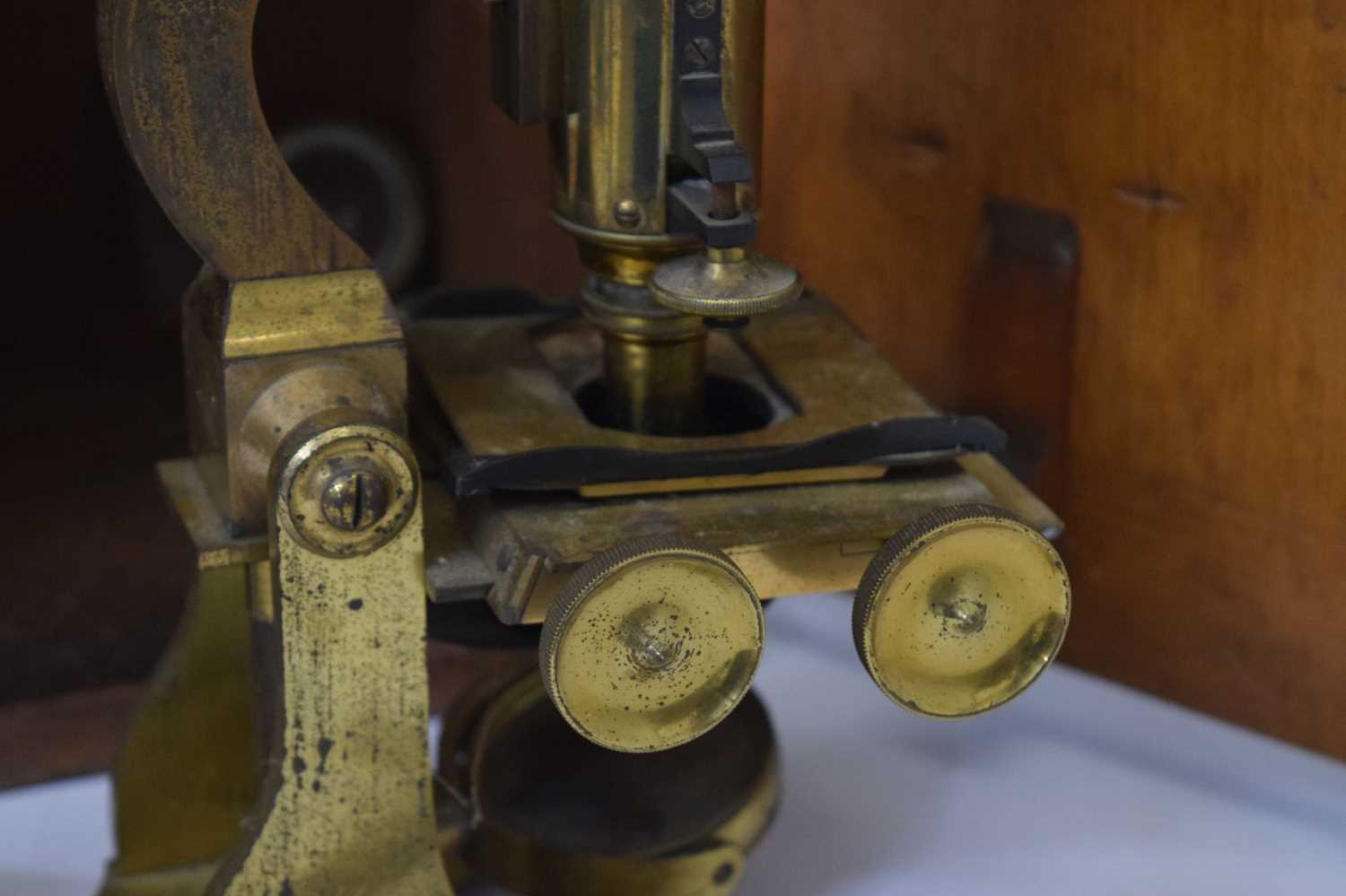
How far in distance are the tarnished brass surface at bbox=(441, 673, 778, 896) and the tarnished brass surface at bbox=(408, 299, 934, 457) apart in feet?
0.68

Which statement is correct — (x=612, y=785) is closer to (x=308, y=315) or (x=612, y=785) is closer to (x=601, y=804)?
(x=601, y=804)

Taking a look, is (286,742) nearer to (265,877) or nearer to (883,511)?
(265,877)

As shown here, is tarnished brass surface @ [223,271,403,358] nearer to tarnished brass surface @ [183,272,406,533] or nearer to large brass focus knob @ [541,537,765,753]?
tarnished brass surface @ [183,272,406,533]

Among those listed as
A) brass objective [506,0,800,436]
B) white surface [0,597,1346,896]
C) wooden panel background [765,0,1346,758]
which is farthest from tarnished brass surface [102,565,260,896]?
wooden panel background [765,0,1346,758]

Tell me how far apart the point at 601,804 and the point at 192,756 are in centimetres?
26

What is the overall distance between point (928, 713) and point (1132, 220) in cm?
43

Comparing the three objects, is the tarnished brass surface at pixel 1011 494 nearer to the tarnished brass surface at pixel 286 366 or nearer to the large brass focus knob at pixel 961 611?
the large brass focus knob at pixel 961 611

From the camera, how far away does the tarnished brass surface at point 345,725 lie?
101 cm

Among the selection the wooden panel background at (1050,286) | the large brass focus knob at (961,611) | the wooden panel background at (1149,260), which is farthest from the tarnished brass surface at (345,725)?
the wooden panel background at (1149,260)

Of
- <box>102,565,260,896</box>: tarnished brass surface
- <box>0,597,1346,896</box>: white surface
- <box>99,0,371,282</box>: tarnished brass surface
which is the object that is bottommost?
<box>0,597,1346,896</box>: white surface

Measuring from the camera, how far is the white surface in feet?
4.34

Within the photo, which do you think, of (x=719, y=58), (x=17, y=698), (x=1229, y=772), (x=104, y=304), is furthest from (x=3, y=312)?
(x=1229, y=772)

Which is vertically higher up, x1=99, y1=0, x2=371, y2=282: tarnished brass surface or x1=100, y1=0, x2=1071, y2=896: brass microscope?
x1=99, y1=0, x2=371, y2=282: tarnished brass surface

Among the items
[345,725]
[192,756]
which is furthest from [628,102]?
[192,756]
